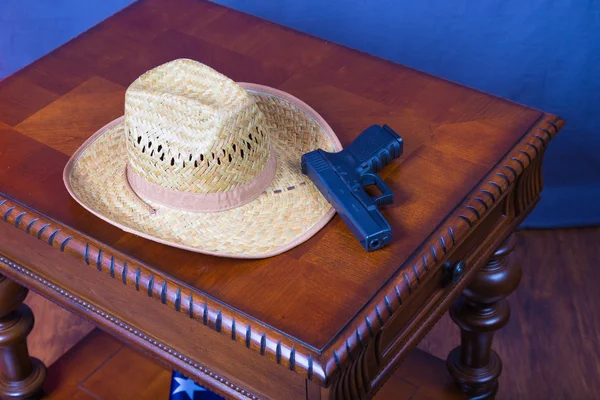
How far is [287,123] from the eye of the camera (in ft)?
4.10

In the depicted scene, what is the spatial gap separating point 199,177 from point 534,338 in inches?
38.8

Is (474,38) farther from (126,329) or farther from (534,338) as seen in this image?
(126,329)

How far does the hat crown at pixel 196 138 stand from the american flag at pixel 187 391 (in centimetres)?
52

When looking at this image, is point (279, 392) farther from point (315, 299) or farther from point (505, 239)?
point (505, 239)

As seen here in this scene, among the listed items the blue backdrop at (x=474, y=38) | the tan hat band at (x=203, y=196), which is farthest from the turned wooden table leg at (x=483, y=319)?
the blue backdrop at (x=474, y=38)

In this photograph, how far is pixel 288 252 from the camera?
42.1 inches

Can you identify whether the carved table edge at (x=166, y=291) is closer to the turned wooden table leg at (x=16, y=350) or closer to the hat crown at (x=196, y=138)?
the hat crown at (x=196, y=138)

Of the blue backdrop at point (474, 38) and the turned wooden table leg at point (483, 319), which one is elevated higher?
the blue backdrop at point (474, 38)

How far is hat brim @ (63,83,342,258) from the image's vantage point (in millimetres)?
1080

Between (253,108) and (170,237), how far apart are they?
7.3 inches

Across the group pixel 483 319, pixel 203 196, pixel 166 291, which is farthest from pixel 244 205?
pixel 483 319

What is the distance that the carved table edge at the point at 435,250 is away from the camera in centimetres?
96

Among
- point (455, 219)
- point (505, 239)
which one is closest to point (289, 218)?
point (455, 219)

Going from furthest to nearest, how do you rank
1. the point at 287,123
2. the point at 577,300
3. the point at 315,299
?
the point at 577,300 → the point at 287,123 → the point at 315,299
